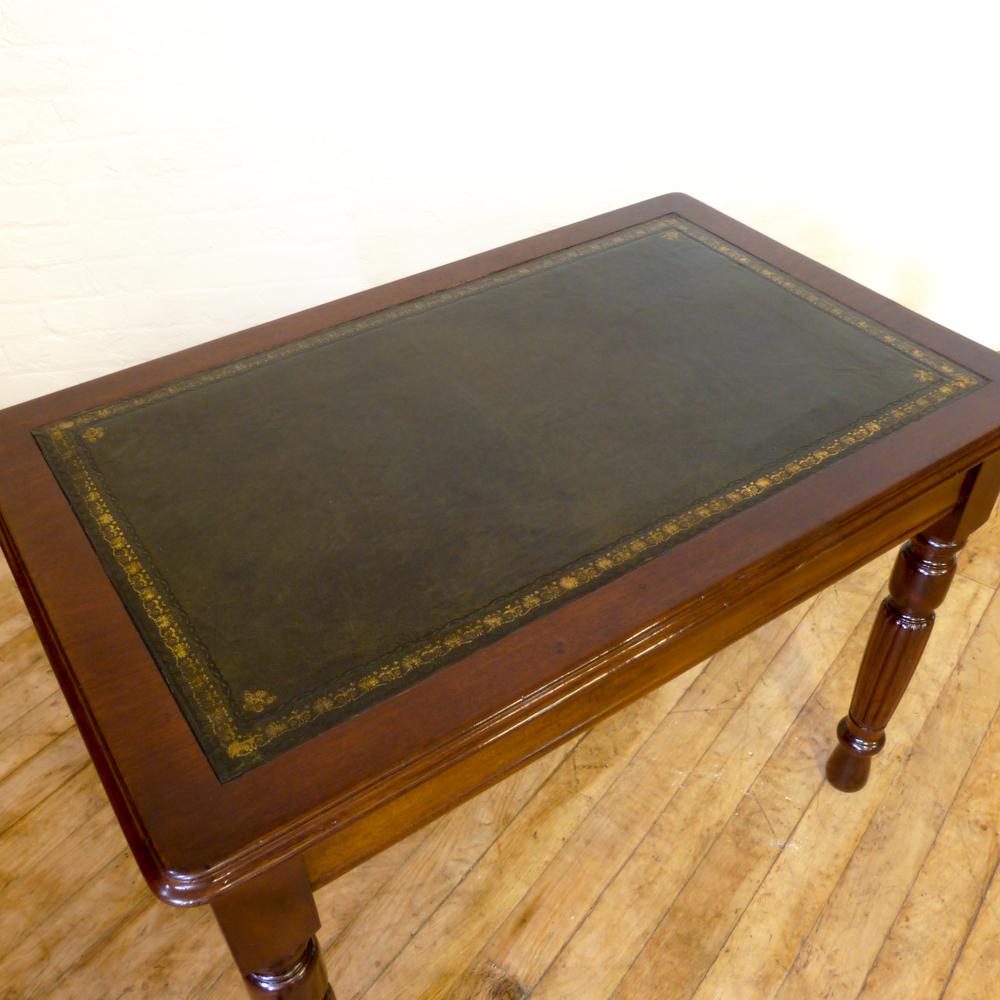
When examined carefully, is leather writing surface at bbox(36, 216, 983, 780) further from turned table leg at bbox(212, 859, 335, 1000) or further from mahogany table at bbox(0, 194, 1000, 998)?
turned table leg at bbox(212, 859, 335, 1000)

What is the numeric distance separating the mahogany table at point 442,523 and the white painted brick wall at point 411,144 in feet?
2.13

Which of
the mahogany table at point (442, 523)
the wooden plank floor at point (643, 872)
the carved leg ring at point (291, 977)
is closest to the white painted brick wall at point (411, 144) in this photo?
the mahogany table at point (442, 523)

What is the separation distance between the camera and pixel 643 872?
1.91m

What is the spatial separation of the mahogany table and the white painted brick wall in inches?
25.6

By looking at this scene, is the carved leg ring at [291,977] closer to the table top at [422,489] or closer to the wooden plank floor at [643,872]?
the table top at [422,489]

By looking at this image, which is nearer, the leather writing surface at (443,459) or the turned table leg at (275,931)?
the turned table leg at (275,931)

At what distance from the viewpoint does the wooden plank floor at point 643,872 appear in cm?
177

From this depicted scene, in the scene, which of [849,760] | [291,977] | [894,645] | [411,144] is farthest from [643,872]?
[411,144]

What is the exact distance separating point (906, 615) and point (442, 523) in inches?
32.8

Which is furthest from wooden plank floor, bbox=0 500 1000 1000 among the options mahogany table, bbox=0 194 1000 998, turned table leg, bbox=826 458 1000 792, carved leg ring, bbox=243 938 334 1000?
carved leg ring, bbox=243 938 334 1000

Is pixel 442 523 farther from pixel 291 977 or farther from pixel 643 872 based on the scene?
pixel 643 872

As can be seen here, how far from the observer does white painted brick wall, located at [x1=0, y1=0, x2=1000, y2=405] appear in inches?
82.3

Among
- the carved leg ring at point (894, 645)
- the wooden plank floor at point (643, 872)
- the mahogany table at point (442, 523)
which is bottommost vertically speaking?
the wooden plank floor at point (643, 872)

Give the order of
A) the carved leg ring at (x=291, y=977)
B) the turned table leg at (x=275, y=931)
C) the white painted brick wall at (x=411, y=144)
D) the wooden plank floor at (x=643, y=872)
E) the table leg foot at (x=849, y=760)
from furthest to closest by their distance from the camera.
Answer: the white painted brick wall at (x=411, y=144), the table leg foot at (x=849, y=760), the wooden plank floor at (x=643, y=872), the carved leg ring at (x=291, y=977), the turned table leg at (x=275, y=931)
